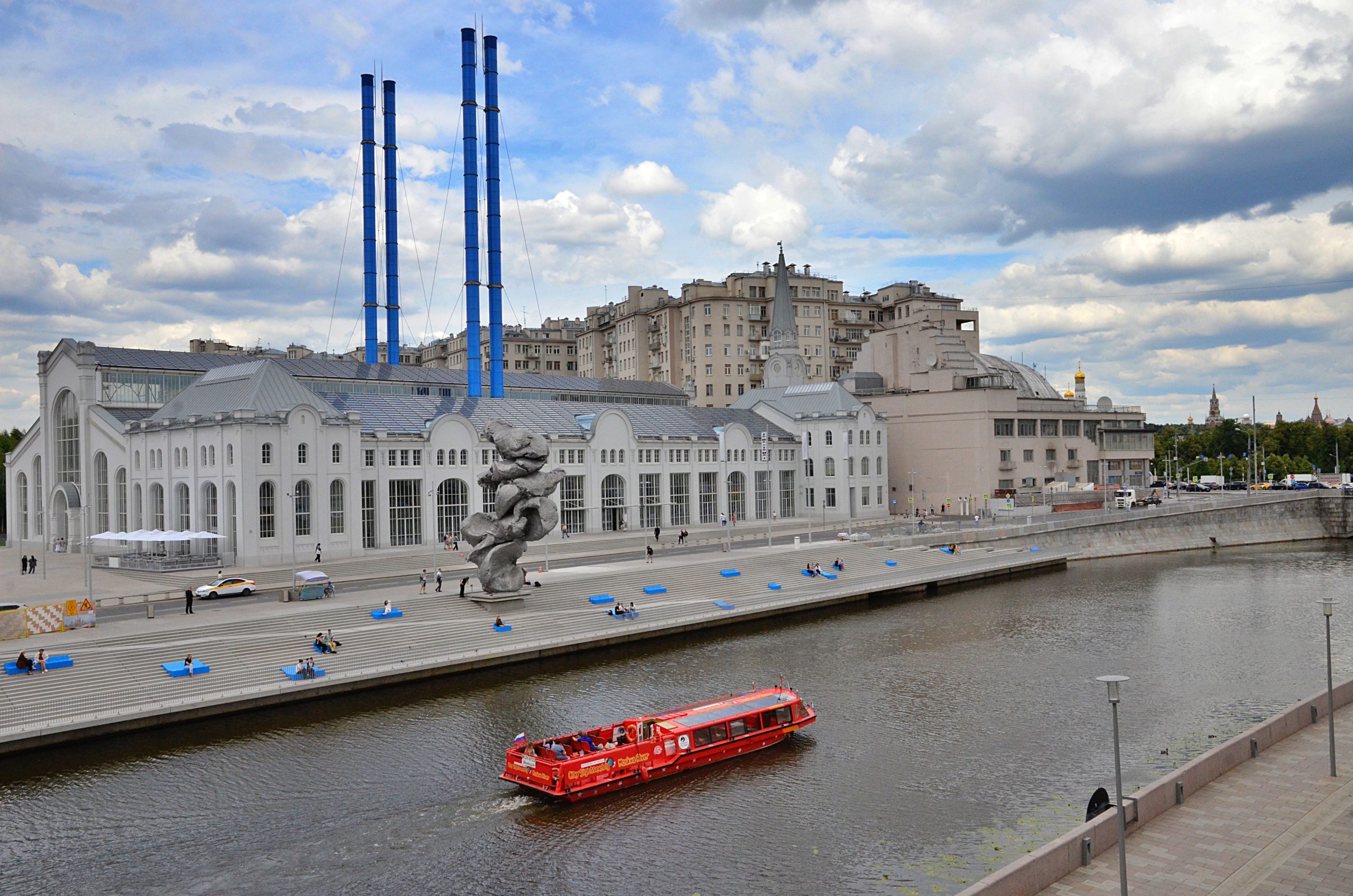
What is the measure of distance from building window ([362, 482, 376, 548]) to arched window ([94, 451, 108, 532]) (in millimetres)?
26293

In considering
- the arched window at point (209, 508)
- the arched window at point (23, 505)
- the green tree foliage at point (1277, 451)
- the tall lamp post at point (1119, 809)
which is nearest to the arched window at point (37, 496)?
Answer: the arched window at point (23, 505)

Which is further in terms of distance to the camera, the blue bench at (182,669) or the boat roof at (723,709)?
the blue bench at (182,669)

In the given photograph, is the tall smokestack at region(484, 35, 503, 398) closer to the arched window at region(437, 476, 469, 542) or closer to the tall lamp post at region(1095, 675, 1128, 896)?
the arched window at region(437, 476, 469, 542)

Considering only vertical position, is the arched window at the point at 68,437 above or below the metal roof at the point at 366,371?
below

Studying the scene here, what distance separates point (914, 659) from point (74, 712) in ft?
124

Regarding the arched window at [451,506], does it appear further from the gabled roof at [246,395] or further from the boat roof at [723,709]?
the boat roof at [723,709]

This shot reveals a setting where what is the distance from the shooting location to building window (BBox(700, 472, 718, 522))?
10688 centimetres

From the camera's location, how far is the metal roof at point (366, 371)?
3698 inches

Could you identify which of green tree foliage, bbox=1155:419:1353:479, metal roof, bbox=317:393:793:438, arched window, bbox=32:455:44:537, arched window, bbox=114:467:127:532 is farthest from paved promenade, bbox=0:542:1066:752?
green tree foliage, bbox=1155:419:1353:479

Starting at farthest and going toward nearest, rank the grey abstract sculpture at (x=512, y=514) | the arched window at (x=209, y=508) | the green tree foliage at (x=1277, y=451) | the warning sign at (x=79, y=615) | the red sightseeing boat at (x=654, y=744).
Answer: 1. the green tree foliage at (x=1277, y=451)
2. the arched window at (x=209, y=508)
3. the grey abstract sculpture at (x=512, y=514)
4. the warning sign at (x=79, y=615)
5. the red sightseeing boat at (x=654, y=744)

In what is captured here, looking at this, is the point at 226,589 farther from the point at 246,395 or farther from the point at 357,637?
the point at 246,395

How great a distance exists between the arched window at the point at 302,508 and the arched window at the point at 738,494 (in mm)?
47645

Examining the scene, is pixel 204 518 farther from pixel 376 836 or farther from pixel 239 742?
pixel 376 836

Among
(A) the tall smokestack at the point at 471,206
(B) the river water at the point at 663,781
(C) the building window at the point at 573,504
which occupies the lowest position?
(B) the river water at the point at 663,781
